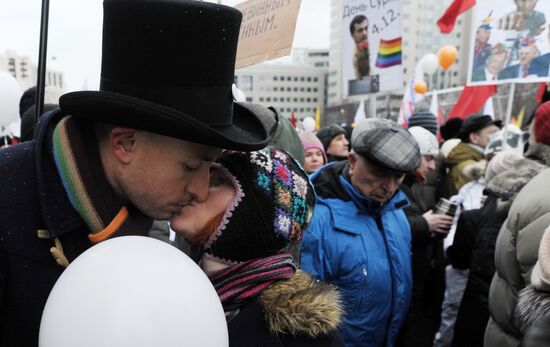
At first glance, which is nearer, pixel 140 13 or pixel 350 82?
pixel 140 13

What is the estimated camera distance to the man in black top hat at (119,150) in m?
1.18

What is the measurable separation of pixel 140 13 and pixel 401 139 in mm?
1709

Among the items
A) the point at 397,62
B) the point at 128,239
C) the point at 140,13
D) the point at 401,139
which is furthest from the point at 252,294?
the point at 397,62

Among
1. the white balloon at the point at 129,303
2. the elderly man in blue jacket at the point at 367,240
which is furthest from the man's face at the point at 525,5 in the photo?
the white balloon at the point at 129,303

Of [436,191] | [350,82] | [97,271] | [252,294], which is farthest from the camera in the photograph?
[350,82]

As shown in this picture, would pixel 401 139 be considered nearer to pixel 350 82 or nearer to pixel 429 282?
pixel 429 282

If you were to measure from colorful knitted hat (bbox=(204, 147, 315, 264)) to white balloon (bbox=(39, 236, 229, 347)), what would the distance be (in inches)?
15.7

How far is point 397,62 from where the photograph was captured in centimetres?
574

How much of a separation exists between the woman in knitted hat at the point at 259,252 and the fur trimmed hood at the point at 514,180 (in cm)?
182

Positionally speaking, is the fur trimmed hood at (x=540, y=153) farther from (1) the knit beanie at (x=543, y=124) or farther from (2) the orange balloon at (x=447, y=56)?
(2) the orange balloon at (x=447, y=56)

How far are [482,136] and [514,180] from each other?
300cm

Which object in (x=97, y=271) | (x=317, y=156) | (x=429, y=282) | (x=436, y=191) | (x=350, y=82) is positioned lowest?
(x=429, y=282)

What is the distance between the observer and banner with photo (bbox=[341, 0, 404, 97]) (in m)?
5.65

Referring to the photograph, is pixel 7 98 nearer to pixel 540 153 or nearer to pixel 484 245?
pixel 484 245
